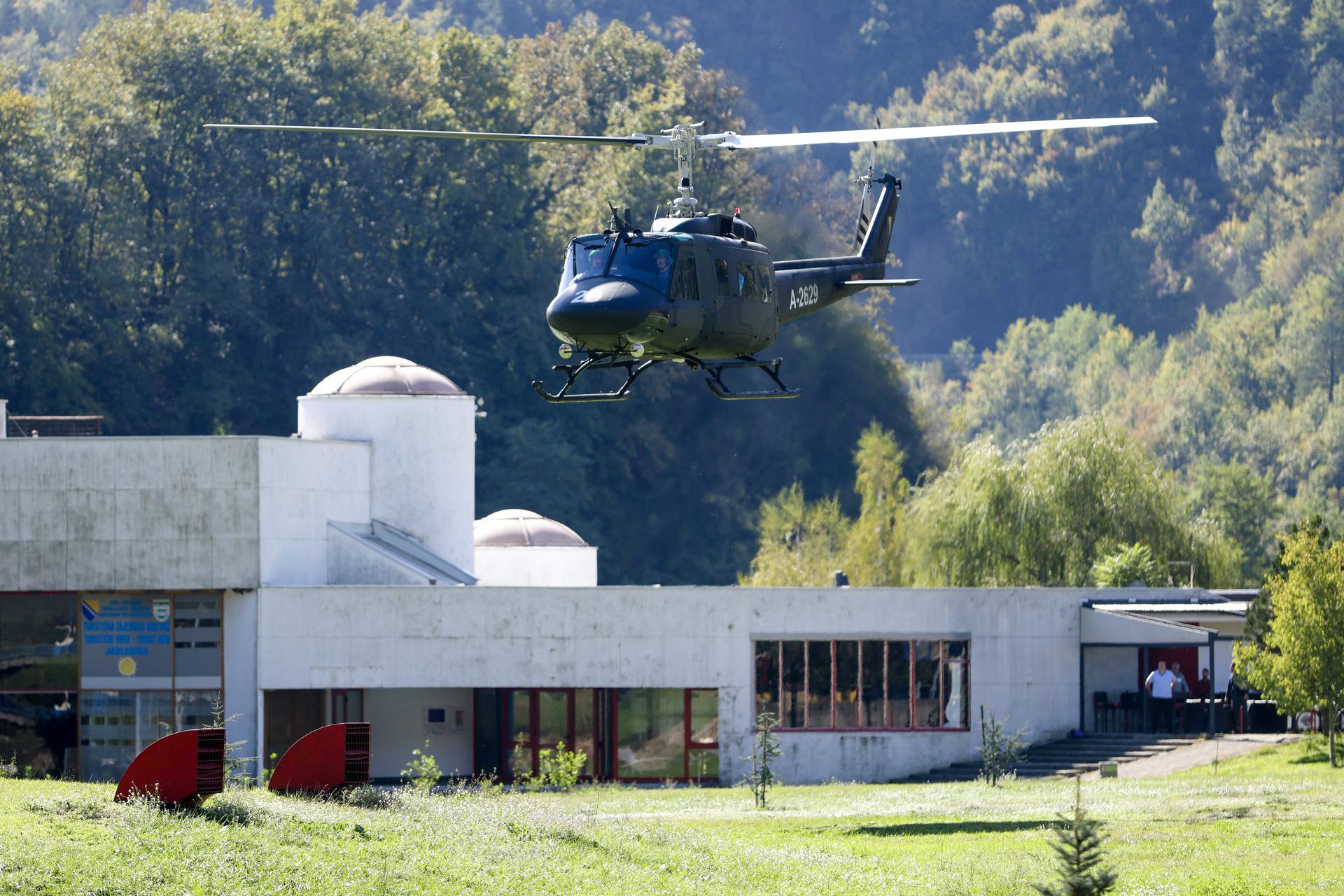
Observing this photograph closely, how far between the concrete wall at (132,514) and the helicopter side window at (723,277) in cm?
1742

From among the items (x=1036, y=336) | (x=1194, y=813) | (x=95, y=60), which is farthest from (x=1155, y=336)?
(x=1194, y=813)

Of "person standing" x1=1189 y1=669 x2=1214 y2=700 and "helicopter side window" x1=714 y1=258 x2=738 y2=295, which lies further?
"person standing" x1=1189 y1=669 x2=1214 y2=700

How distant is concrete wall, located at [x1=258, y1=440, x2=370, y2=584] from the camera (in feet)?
138

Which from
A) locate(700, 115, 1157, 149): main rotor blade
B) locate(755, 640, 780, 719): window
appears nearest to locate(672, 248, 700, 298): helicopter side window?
locate(700, 115, 1157, 149): main rotor blade

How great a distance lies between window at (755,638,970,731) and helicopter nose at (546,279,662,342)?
63.6 ft

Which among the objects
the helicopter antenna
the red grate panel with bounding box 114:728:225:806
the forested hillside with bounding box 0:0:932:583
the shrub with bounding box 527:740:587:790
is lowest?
the shrub with bounding box 527:740:587:790

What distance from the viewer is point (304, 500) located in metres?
43.3

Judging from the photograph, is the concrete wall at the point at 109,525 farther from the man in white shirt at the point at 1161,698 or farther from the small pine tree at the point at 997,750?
the man in white shirt at the point at 1161,698

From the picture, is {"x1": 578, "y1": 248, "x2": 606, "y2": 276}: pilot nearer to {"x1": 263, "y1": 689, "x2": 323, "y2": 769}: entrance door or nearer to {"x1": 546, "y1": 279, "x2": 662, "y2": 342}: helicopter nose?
{"x1": 546, "y1": 279, "x2": 662, "y2": 342}: helicopter nose

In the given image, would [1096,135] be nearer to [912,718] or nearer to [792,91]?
[792,91]

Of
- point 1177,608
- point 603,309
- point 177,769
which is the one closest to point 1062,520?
point 1177,608

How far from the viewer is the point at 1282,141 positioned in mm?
146250

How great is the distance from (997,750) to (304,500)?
595 inches

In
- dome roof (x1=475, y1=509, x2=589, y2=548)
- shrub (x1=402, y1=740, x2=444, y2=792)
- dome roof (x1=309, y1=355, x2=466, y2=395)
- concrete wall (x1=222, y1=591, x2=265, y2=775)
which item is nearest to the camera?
shrub (x1=402, y1=740, x2=444, y2=792)
